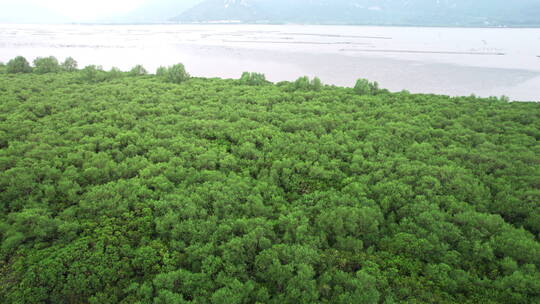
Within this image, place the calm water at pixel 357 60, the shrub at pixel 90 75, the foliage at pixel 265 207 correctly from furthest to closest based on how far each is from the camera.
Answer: the calm water at pixel 357 60 < the shrub at pixel 90 75 < the foliage at pixel 265 207

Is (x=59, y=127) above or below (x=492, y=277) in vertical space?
above

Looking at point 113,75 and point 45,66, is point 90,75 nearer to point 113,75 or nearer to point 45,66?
point 113,75

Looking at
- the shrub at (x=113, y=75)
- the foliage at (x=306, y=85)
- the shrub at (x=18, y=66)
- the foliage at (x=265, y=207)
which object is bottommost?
the foliage at (x=265, y=207)

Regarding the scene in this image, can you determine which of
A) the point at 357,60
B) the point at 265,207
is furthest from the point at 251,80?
the point at 357,60

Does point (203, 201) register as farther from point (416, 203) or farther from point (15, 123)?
point (15, 123)

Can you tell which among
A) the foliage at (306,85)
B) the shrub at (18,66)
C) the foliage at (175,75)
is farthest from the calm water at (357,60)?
the shrub at (18,66)

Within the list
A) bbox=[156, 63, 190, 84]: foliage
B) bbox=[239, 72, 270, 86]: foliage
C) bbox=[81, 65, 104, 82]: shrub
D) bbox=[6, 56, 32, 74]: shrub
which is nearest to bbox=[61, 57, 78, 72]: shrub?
bbox=[6, 56, 32, 74]: shrub

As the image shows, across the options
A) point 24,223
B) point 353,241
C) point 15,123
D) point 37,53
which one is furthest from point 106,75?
point 37,53

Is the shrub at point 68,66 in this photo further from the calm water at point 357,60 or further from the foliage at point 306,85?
the foliage at point 306,85
